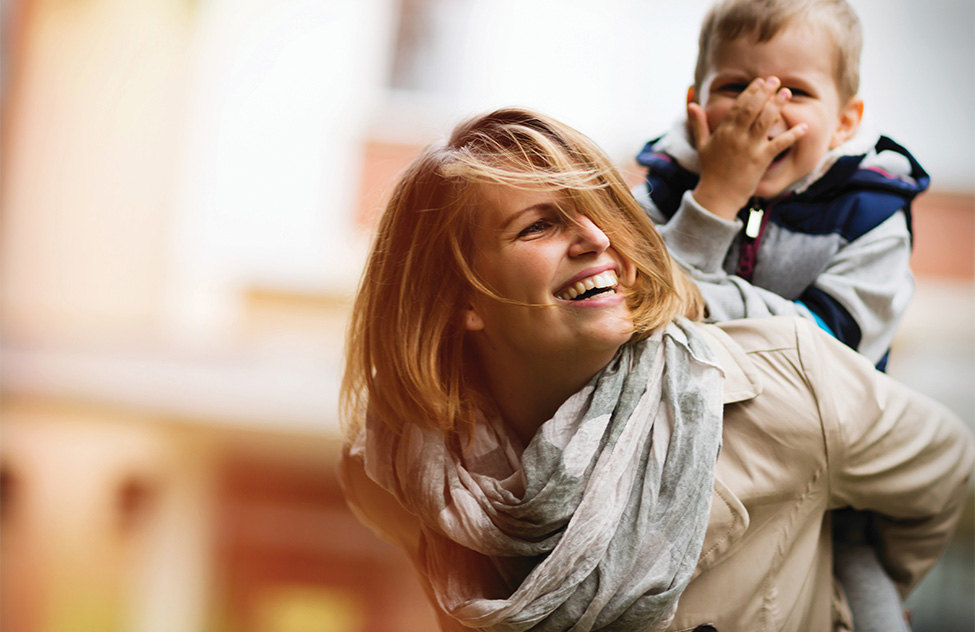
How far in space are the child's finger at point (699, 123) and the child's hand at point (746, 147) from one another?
0.08ft

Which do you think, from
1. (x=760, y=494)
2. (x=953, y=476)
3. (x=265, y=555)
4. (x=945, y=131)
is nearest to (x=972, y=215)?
(x=945, y=131)

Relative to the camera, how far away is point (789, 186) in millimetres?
681

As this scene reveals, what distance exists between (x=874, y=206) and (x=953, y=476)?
21 cm

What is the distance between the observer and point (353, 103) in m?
2.66

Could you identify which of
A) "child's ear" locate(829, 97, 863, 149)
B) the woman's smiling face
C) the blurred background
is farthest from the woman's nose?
the blurred background

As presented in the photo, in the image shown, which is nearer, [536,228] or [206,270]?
[536,228]


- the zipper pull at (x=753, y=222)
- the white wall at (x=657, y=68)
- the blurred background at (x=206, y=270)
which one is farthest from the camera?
the blurred background at (x=206, y=270)

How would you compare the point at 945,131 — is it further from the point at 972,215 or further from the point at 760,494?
the point at 760,494

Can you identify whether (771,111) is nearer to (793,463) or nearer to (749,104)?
(749,104)

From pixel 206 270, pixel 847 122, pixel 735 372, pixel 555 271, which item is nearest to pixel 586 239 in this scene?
pixel 555 271

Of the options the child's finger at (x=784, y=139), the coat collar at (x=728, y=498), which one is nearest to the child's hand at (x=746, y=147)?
the child's finger at (x=784, y=139)

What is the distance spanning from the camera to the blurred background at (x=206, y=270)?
241 centimetres

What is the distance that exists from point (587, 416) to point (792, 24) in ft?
1.02

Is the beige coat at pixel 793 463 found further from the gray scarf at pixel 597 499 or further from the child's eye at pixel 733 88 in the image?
the child's eye at pixel 733 88
